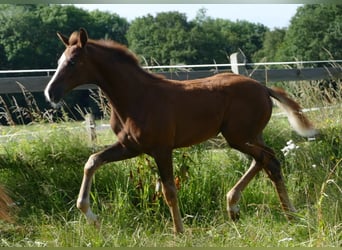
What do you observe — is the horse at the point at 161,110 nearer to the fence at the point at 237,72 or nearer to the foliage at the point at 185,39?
the fence at the point at 237,72

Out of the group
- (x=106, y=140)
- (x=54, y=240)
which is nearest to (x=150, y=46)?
(x=106, y=140)

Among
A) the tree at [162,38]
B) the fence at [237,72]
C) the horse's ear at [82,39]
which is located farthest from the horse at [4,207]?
the tree at [162,38]

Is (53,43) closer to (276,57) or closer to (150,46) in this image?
(150,46)

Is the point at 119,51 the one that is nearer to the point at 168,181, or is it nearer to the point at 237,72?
the point at 168,181

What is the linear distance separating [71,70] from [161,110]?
929 millimetres

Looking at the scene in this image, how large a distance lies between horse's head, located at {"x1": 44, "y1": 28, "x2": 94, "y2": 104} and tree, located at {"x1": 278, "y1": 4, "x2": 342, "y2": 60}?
1551cm

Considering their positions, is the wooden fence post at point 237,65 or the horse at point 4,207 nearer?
the horse at point 4,207

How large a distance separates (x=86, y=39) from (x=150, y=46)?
28371mm

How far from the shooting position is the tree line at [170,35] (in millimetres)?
22956

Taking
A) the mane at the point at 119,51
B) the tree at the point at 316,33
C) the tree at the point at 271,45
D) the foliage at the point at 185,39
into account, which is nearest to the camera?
the mane at the point at 119,51

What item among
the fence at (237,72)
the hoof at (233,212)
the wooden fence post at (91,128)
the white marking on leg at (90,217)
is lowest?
the hoof at (233,212)

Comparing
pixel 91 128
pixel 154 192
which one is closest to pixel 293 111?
pixel 154 192

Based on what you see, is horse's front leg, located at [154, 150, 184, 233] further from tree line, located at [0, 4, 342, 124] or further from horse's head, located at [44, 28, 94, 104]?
tree line, located at [0, 4, 342, 124]

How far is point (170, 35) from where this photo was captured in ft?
114
